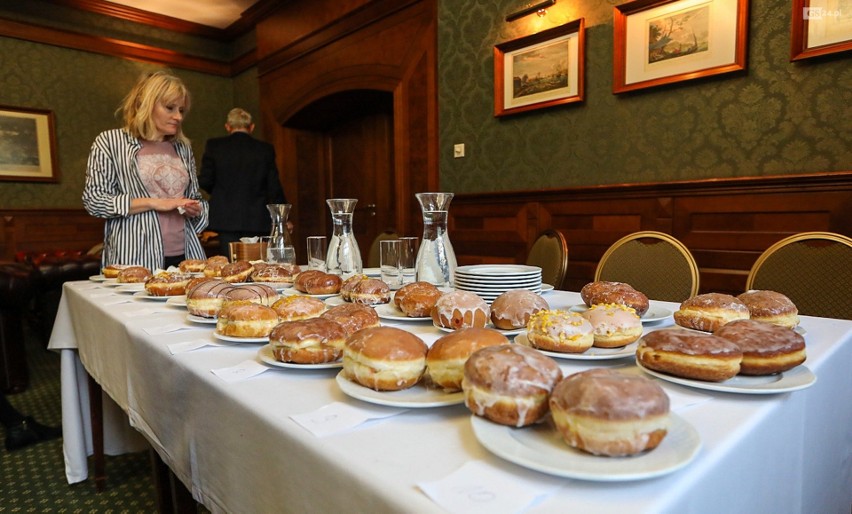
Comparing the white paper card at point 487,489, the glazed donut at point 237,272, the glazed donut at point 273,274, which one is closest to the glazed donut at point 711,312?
the white paper card at point 487,489

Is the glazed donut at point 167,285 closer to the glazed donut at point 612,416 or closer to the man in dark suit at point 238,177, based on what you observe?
the glazed donut at point 612,416

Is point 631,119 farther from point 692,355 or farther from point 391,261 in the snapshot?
point 692,355

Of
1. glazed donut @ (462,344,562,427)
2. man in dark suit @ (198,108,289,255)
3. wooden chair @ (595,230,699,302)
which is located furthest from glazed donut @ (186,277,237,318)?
man in dark suit @ (198,108,289,255)

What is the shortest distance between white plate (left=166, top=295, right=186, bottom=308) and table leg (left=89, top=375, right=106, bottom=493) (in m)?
0.61

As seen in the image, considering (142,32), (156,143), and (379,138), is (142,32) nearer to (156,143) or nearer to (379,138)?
(379,138)

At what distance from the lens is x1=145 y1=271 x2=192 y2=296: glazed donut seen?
1.48 meters

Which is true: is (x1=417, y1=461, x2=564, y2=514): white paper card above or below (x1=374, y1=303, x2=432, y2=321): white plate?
below

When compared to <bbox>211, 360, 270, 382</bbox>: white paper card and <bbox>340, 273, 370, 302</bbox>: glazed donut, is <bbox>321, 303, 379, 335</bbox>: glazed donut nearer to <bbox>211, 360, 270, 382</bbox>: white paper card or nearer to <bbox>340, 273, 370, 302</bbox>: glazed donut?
<bbox>211, 360, 270, 382</bbox>: white paper card

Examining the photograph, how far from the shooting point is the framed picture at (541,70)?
3119 millimetres

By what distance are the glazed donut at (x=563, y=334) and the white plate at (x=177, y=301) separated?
98 cm

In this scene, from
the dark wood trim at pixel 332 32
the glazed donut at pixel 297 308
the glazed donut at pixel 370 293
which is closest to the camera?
the glazed donut at pixel 297 308

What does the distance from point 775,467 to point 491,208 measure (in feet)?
10.4

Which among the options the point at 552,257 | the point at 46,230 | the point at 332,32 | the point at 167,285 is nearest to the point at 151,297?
the point at 167,285

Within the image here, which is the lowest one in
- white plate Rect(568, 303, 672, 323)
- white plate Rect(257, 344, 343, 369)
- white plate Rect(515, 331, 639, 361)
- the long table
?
the long table
